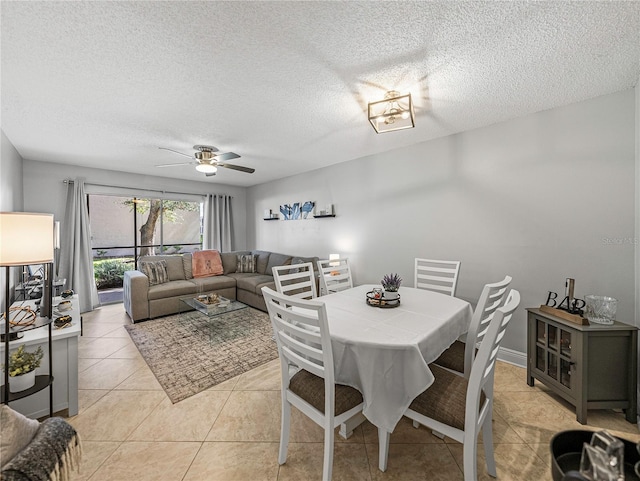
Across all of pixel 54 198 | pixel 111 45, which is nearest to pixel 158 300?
pixel 54 198

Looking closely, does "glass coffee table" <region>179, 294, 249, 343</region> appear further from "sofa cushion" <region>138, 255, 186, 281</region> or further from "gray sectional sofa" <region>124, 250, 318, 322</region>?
"sofa cushion" <region>138, 255, 186, 281</region>

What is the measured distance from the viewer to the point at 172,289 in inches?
164

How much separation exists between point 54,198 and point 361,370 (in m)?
5.62

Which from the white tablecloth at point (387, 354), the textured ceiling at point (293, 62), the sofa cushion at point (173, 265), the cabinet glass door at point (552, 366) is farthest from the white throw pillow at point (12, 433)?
the sofa cushion at point (173, 265)

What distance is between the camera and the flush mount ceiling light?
6.63 feet

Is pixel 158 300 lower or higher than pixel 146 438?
higher

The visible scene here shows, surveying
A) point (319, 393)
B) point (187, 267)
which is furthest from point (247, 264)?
point (319, 393)

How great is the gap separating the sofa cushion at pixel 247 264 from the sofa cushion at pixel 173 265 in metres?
1.07

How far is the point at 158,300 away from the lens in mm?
4051

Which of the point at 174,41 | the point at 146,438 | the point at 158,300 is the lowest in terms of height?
the point at 146,438

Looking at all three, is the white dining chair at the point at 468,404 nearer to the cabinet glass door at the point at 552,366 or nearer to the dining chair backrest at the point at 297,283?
the cabinet glass door at the point at 552,366

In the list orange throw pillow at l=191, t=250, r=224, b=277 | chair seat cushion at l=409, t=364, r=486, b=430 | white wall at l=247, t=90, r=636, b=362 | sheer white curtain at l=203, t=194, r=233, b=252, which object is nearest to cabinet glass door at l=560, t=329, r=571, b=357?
white wall at l=247, t=90, r=636, b=362

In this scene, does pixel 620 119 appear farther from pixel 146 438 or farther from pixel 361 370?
pixel 146 438

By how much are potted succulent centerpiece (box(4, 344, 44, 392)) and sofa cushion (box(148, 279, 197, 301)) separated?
229 cm
